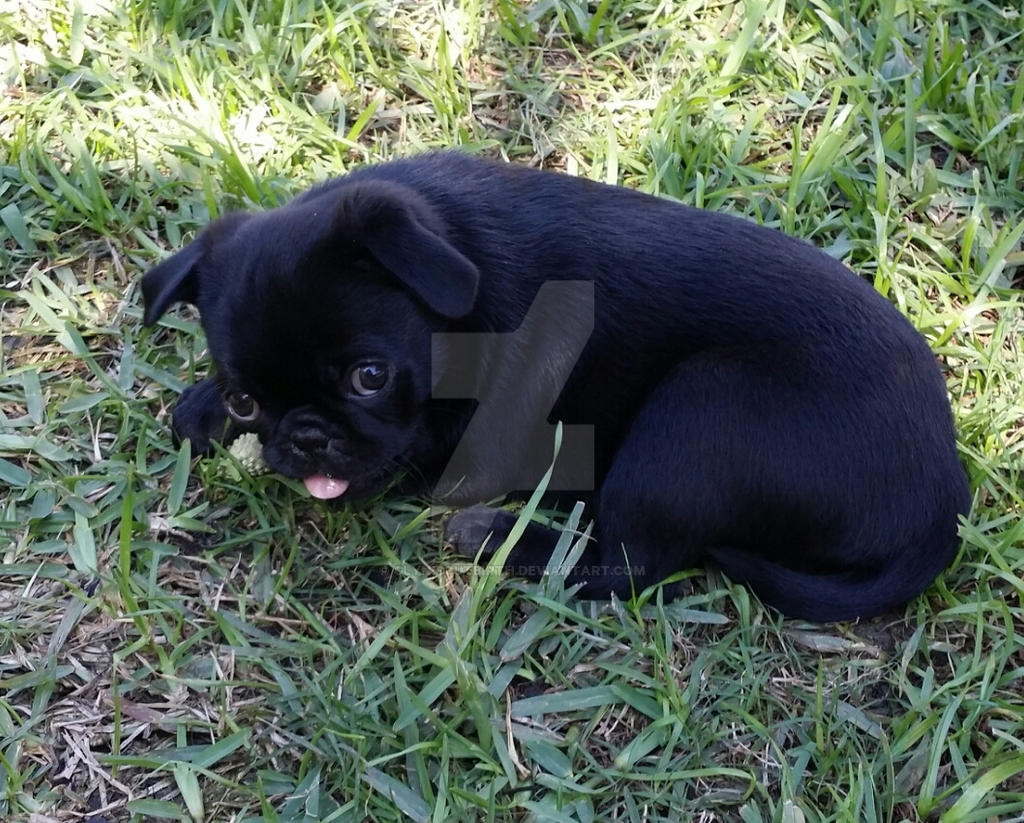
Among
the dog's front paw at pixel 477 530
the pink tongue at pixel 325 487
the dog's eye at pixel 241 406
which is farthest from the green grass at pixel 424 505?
the dog's eye at pixel 241 406

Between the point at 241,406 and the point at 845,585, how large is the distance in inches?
67.2

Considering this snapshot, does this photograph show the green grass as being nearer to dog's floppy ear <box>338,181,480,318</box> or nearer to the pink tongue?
the pink tongue

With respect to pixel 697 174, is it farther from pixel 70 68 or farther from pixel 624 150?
pixel 70 68

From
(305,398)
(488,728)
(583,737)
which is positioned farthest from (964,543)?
(305,398)

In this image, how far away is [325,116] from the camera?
14.5 feet

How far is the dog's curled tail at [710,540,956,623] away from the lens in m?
3.02

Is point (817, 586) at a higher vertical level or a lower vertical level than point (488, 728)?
higher

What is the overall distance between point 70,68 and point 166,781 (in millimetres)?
2969

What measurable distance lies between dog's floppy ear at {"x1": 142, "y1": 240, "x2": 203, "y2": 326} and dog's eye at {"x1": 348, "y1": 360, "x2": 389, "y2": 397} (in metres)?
0.54

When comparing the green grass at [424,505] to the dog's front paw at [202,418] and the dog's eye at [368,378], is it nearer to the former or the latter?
the dog's front paw at [202,418]

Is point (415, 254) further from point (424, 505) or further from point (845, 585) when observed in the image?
point (845, 585)

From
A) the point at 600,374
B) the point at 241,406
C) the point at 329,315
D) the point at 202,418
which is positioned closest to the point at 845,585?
the point at 600,374

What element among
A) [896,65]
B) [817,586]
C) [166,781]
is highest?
[896,65]

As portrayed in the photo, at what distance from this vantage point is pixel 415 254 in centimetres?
273
